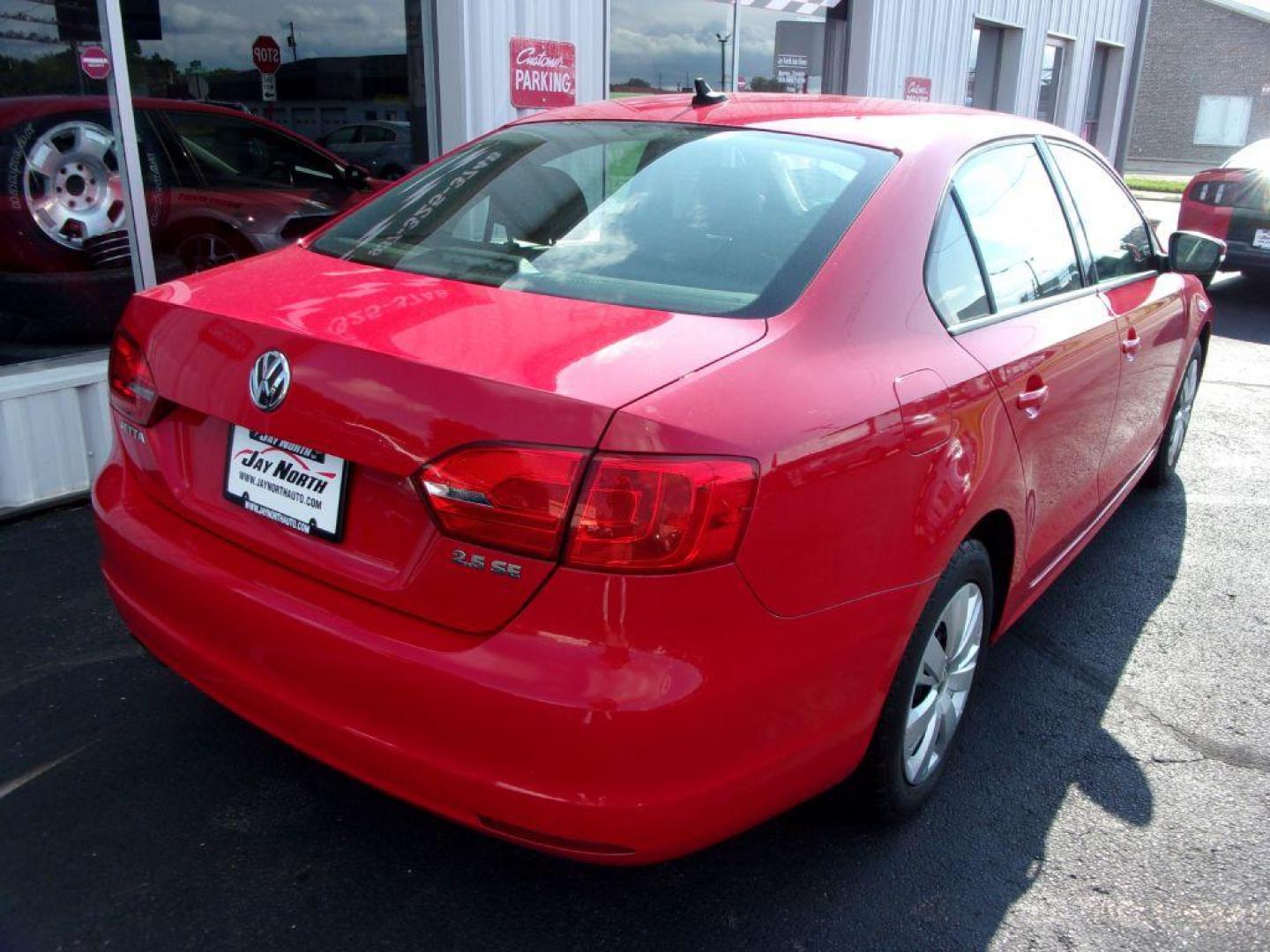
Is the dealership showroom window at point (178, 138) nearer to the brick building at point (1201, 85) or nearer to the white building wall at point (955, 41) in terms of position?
the white building wall at point (955, 41)

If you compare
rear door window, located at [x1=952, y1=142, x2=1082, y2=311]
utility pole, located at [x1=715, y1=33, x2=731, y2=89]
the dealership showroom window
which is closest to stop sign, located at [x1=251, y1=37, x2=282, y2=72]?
the dealership showroom window

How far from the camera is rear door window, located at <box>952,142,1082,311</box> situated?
2762 mm

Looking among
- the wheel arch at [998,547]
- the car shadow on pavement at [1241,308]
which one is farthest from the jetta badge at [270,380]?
the car shadow on pavement at [1241,308]

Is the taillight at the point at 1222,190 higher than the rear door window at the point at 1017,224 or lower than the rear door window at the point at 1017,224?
lower

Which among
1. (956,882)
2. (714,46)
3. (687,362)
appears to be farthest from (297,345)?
(714,46)

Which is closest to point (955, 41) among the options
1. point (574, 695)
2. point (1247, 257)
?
point (1247, 257)

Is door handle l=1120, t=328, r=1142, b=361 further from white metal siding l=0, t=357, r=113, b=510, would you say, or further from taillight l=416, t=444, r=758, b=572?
white metal siding l=0, t=357, r=113, b=510

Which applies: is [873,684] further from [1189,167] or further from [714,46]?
[1189,167]

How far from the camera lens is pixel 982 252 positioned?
8.94 ft

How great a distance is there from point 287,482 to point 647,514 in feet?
2.47

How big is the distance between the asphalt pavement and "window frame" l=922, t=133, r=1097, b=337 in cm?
115

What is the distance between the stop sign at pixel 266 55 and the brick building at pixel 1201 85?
41.4 metres

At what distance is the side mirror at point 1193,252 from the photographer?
417 cm

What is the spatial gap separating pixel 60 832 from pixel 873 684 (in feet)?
6.01
